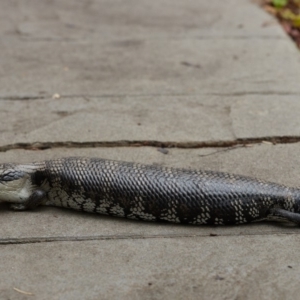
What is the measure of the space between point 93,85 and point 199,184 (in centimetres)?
323

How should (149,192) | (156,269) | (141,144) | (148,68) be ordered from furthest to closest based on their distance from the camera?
(148,68) → (141,144) → (149,192) → (156,269)

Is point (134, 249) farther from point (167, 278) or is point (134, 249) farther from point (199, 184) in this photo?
point (199, 184)

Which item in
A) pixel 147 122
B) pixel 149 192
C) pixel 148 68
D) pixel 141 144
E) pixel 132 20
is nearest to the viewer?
pixel 149 192

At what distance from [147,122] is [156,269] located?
8.70 ft

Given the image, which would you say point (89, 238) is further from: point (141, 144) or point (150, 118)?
point (150, 118)

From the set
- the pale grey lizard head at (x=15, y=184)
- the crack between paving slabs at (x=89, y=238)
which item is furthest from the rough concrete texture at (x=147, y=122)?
the pale grey lizard head at (x=15, y=184)

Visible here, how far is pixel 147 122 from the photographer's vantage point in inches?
264

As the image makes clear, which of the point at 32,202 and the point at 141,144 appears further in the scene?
the point at 141,144

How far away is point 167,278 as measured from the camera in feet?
13.8

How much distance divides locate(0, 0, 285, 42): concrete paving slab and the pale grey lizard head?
4608mm

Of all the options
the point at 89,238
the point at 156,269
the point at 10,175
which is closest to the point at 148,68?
the point at 10,175

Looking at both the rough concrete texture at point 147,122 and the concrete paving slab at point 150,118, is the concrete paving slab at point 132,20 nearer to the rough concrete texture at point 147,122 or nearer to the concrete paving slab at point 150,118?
the rough concrete texture at point 147,122

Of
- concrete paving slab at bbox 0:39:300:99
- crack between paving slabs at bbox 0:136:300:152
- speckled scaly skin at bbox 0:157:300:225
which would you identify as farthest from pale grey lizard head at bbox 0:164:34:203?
concrete paving slab at bbox 0:39:300:99

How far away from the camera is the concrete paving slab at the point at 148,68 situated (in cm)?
761
